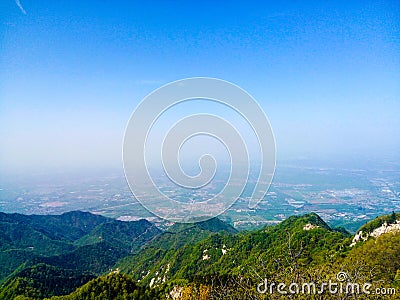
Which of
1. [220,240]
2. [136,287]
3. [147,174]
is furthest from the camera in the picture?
[220,240]

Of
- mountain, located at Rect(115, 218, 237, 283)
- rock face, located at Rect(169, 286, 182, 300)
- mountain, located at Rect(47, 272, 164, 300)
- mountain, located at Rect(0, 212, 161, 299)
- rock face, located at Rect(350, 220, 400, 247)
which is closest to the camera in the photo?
rock face, located at Rect(350, 220, 400, 247)

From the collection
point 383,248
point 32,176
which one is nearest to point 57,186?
point 32,176

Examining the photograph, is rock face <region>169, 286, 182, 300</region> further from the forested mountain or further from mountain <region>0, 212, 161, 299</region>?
mountain <region>0, 212, 161, 299</region>

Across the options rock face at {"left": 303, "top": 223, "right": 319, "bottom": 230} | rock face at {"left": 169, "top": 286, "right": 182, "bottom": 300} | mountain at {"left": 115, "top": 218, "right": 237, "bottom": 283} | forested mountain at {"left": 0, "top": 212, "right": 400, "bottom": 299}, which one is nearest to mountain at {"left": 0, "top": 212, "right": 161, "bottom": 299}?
forested mountain at {"left": 0, "top": 212, "right": 400, "bottom": 299}

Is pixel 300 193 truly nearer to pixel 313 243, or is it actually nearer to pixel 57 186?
pixel 313 243

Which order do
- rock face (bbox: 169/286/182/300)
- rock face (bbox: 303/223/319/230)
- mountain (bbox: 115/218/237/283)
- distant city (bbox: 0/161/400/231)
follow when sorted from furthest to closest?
distant city (bbox: 0/161/400/231) < mountain (bbox: 115/218/237/283) < rock face (bbox: 303/223/319/230) < rock face (bbox: 169/286/182/300)

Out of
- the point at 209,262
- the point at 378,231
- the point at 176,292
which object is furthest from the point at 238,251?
the point at 378,231

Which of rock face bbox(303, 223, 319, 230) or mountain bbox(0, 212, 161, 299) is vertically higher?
rock face bbox(303, 223, 319, 230)

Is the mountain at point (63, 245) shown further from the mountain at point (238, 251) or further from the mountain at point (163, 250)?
the mountain at point (238, 251)
